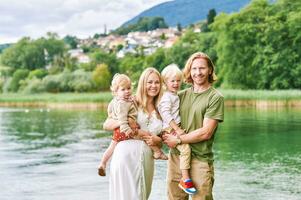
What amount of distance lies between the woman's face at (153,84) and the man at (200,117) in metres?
0.20

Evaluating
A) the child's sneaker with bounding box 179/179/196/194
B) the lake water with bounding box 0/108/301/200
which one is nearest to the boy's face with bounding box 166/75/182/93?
the child's sneaker with bounding box 179/179/196/194

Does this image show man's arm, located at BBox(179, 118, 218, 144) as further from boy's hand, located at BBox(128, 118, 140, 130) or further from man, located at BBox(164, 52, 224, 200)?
boy's hand, located at BBox(128, 118, 140, 130)

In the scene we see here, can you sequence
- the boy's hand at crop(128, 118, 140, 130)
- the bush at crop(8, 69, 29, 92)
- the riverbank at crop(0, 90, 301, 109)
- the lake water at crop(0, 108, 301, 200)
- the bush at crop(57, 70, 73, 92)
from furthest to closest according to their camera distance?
1. the bush at crop(8, 69, 29, 92)
2. the bush at crop(57, 70, 73, 92)
3. the riverbank at crop(0, 90, 301, 109)
4. the lake water at crop(0, 108, 301, 200)
5. the boy's hand at crop(128, 118, 140, 130)

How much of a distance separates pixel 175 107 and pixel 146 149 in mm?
447

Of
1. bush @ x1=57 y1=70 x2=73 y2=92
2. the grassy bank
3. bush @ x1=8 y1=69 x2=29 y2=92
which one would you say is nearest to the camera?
the grassy bank

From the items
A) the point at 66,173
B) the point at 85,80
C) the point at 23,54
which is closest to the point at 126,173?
the point at 66,173

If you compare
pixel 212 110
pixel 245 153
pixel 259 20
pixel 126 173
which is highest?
pixel 259 20

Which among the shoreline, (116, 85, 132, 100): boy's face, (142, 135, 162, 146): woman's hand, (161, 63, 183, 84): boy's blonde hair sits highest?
(161, 63, 183, 84): boy's blonde hair

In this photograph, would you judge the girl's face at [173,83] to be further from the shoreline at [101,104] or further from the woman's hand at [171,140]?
the shoreline at [101,104]

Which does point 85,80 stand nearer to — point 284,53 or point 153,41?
point 284,53

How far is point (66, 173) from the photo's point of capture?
13.7 meters

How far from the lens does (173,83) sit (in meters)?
5.04

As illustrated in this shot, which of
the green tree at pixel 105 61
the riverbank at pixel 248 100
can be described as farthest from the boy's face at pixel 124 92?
the green tree at pixel 105 61

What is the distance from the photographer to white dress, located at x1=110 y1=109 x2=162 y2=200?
5105mm
